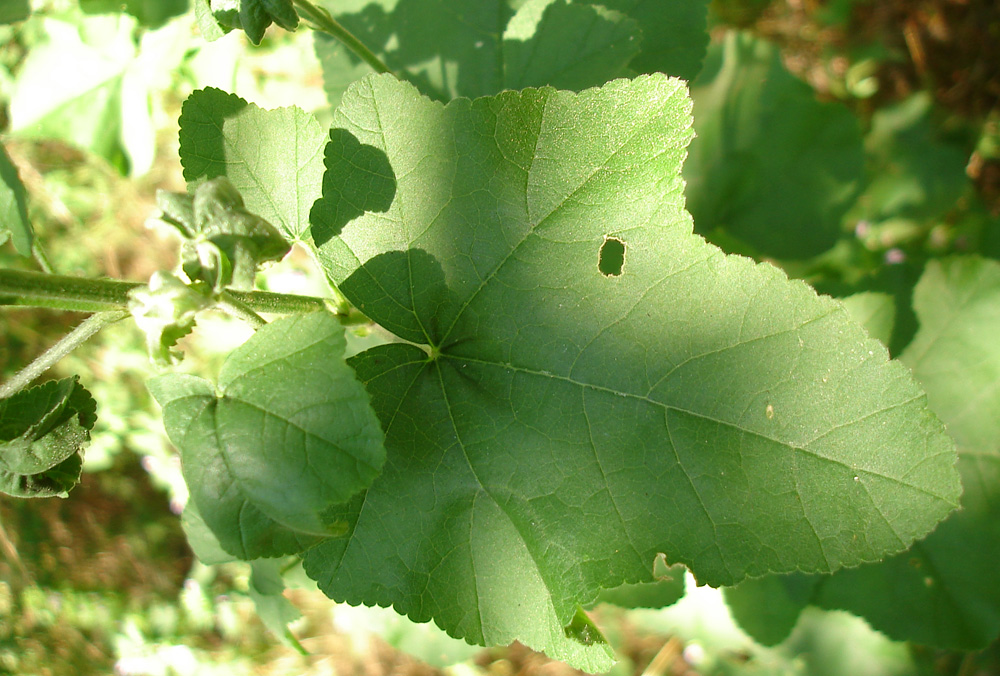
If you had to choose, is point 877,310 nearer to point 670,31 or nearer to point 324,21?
point 670,31

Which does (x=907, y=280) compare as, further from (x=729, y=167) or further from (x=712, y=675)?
(x=712, y=675)

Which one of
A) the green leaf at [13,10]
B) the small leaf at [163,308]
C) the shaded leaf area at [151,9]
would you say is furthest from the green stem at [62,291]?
the shaded leaf area at [151,9]

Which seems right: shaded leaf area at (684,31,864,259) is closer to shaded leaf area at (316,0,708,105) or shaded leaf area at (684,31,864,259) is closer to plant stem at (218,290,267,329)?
shaded leaf area at (316,0,708,105)

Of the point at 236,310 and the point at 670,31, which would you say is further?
the point at 670,31

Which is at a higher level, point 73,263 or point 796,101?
point 73,263

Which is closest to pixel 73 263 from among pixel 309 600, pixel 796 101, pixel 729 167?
pixel 309 600

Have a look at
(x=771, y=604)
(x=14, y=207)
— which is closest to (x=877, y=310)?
(x=771, y=604)

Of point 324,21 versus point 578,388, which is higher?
point 324,21
